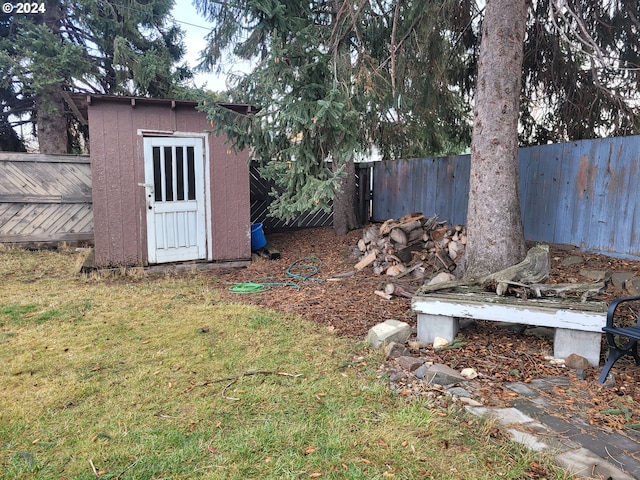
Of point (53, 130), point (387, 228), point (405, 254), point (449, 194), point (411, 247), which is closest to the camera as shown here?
point (405, 254)

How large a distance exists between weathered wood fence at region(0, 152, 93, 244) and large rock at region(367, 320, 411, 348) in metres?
6.50

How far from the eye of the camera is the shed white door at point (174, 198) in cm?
604

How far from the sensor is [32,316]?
12.9 ft

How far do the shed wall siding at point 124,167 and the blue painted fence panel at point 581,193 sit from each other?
438 cm

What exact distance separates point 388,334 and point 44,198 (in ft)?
22.7

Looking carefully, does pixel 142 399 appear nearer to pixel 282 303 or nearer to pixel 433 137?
pixel 282 303

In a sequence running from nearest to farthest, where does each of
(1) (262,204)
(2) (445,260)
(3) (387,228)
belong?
(2) (445,260) → (3) (387,228) → (1) (262,204)

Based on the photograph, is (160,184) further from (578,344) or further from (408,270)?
(578,344)

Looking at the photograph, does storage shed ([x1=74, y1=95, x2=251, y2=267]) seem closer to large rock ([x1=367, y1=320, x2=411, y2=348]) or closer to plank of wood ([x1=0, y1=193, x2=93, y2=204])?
plank of wood ([x1=0, y1=193, x2=93, y2=204])

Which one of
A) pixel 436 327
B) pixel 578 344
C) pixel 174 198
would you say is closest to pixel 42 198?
pixel 174 198

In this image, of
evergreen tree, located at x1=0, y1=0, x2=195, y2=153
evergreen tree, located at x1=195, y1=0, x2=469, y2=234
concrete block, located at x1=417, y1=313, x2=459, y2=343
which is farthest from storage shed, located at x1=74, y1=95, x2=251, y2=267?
concrete block, located at x1=417, y1=313, x2=459, y2=343

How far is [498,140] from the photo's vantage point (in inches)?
164

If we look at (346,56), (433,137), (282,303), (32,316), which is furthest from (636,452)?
(433,137)

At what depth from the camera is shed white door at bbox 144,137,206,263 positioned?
604 centimetres
